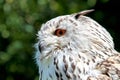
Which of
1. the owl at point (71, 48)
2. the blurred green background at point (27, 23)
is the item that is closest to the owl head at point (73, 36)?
the owl at point (71, 48)

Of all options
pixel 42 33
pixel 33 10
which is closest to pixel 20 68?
pixel 33 10

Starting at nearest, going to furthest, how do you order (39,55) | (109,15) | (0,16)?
(39,55) < (0,16) < (109,15)

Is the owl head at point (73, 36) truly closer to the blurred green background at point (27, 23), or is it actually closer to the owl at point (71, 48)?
the owl at point (71, 48)

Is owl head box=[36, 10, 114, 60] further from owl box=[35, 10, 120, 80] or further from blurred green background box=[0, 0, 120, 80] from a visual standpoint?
blurred green background box=[0, 0, 120, 80]

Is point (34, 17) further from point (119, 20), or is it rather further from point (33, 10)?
point (119, 20)

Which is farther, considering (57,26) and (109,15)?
(109,15)

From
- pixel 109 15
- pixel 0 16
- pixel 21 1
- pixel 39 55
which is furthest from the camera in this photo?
pixel 109 15

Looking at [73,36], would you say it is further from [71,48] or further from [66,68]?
[66,68]

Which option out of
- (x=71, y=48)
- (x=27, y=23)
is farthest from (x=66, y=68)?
(x=27, y=23)
